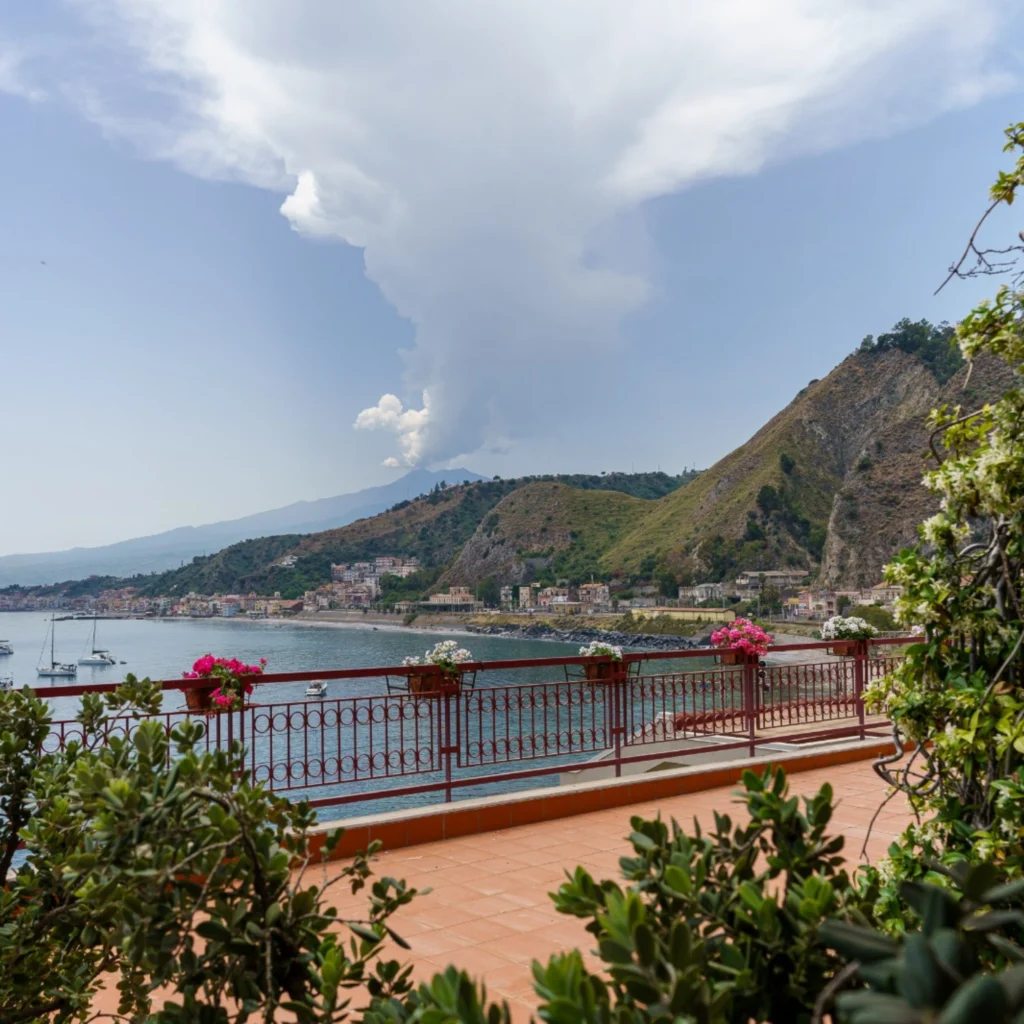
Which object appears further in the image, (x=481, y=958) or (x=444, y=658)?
(x=444, y=658)

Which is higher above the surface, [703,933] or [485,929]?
[703,933]

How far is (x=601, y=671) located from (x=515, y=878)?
7.33ft

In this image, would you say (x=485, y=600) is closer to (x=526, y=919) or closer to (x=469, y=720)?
(x=469, y=720)

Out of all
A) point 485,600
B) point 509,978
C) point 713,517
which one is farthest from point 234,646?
point 509,978

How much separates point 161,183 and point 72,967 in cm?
1892

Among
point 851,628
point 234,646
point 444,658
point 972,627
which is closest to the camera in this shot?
point 972,627

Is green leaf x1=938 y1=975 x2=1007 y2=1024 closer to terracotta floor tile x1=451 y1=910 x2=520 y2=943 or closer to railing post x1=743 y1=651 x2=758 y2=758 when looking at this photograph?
terracotta floor tile x1=451 y1=910 x2=520 y2=943

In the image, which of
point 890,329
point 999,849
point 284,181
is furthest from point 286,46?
point 890,329

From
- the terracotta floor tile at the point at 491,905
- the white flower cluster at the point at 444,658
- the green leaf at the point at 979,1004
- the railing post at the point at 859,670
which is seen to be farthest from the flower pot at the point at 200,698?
the railing post at the point at 859,670

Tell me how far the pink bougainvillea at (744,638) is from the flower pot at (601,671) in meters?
1.19

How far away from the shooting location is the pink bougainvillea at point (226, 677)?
4.48 metres

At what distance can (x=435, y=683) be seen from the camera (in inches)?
212

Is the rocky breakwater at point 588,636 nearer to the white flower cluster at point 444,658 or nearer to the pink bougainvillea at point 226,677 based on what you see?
the white flower cluster at point 444,658

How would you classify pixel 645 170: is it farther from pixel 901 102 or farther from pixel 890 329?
pixel 890 329
